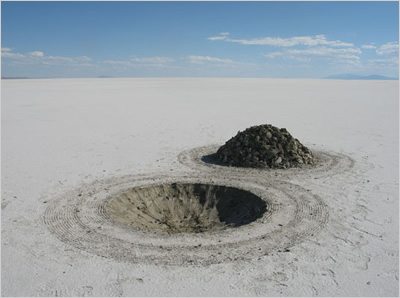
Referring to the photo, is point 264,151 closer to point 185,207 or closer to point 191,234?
point 185,207

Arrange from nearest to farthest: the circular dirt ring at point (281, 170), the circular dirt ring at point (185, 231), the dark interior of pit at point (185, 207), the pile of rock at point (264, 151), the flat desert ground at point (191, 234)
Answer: the flat desert ground at point (191, 234), the circular dirt ring at point (185, 231), the dark interior of pit at point (185, 207), the circular dirt ring at point (281, 170), the pile of rock at point (264, 151)

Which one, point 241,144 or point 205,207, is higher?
point 241,144

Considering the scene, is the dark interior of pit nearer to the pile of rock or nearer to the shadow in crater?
the shadow in crater

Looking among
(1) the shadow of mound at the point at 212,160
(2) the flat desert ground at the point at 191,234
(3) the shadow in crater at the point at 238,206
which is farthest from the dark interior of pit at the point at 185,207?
(1) the shadow of mound at the point at 212,160

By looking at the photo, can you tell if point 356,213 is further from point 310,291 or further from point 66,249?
point 66,249

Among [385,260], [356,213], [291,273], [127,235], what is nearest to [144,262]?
[127,235]

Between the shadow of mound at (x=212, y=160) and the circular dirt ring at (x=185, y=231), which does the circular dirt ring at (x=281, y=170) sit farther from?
the circular dirt ring at (x=185, y=231)

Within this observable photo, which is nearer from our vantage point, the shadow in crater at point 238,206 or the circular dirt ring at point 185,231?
the circular dirt ring at point 185,231
